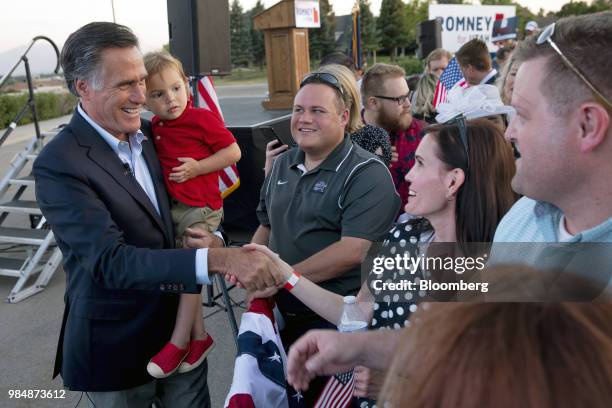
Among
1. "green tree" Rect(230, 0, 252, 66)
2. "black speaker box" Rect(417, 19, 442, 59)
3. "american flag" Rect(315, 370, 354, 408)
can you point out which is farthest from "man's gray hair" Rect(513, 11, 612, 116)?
"green tree" Rect(230, 0, 252, 66)

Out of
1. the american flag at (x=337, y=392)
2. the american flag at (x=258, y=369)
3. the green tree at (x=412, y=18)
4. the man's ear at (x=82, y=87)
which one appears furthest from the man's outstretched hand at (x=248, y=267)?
the green tree at (x=412, y=18)

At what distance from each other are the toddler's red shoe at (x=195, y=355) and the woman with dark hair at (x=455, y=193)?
0.96 meters

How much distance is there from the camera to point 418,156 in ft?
5.77

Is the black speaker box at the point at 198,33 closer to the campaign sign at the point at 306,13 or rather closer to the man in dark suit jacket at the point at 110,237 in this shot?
the man in dark suit jacket at the point at 110,237

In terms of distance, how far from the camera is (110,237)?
178 centimetres

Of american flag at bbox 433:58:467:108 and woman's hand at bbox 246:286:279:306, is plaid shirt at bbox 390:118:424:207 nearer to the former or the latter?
woman's hand at bbox 246:286:279:306

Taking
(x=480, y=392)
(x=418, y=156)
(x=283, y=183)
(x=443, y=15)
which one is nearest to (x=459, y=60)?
(x=283, y=183)

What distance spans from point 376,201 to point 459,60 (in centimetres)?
394

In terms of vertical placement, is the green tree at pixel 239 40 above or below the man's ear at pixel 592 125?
above

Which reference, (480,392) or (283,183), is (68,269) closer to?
(283,183)

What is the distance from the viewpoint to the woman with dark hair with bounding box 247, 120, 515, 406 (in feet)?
5.20

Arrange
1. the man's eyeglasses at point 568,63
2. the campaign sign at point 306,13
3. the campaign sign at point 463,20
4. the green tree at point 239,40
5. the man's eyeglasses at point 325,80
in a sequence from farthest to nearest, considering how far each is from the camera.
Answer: the green tree at point 239,40 < the campaign sign at point 463,20 < the campaign sign at point 306,13 < the man's eyeglasses at point 325,80 < the man's eyeglasses at point 568,63

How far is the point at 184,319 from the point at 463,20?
51.2 feet

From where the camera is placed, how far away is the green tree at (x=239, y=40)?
181ft
